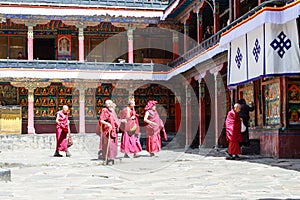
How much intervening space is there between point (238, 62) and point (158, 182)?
22.9ft

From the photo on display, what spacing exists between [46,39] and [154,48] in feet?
17.5

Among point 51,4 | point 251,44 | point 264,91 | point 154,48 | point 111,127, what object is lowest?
point 111,127

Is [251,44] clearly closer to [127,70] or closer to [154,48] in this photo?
[127,70]

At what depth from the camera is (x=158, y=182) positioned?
795cm

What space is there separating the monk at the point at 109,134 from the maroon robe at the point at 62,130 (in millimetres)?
3653

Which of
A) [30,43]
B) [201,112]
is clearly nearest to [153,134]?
[201,112]

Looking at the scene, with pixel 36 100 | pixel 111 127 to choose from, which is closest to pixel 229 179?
pixel 111 127

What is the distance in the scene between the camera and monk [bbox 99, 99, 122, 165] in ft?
37.6

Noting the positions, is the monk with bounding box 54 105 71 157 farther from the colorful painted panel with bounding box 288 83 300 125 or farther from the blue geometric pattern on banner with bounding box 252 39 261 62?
the colorful painted panel with bounding box 288 83 300 125

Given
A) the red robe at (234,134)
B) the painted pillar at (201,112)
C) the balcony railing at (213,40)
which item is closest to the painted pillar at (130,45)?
the balcony railing at (213,40)

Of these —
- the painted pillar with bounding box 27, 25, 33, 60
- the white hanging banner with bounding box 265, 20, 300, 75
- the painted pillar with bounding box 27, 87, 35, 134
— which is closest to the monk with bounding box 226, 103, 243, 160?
the white hanging banner with bounding box 265, 20, 300, 75

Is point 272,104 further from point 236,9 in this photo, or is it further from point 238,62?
point 236,9

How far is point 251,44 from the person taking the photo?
1322 cm

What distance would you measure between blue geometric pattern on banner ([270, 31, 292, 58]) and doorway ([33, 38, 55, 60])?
54.0ft
